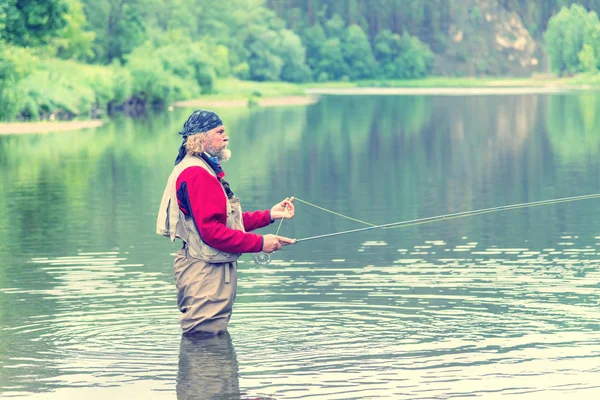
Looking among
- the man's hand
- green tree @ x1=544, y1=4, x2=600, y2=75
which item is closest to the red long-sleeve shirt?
the man's hand

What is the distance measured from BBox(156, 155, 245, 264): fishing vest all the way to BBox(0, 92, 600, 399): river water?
0.73m

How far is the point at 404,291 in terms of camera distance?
1284 centimetres

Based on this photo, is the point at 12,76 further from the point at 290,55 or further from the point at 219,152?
the point at 290,55

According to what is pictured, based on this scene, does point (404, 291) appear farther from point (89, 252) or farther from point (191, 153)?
point (89, 252)

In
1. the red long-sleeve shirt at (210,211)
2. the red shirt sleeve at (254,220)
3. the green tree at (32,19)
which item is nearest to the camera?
the red long-sleeve shirt at (210,211)

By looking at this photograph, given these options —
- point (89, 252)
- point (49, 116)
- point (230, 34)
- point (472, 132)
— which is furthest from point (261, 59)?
point (89, 252)

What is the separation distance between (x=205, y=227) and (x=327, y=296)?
344 cm

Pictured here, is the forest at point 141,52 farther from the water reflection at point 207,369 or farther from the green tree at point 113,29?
the water reflection at point 207,369

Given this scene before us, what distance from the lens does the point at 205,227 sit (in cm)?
941

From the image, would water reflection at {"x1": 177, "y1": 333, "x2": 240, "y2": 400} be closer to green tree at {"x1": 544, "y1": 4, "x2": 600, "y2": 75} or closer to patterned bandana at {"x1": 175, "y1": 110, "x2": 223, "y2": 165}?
patterned bandana at {"x1": 175, "y1": 110, "x2": 223, "y2": 165}

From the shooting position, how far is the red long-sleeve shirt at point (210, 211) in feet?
30.8

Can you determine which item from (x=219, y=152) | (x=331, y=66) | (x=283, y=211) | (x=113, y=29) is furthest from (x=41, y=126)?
(x=331, y=66)

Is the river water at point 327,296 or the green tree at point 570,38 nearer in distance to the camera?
the river water at point 327,296

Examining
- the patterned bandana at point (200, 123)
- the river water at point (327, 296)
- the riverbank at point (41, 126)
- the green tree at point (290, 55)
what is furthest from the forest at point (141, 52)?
the patterned bandana at point (200, 123)
